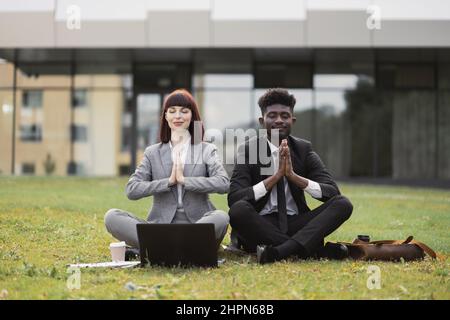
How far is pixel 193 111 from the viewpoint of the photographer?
5.89 meters

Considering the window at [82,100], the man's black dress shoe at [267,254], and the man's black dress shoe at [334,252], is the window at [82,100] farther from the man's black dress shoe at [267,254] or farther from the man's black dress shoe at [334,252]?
the man's black dress shoe at [267,254]

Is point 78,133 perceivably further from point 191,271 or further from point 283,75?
point 191,271

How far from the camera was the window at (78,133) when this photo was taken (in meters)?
22.1

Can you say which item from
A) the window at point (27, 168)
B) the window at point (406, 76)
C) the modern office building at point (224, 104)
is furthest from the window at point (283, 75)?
the window at point (27, 168)

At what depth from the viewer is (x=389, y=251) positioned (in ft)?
19.5

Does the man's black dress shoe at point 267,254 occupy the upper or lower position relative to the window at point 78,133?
lower

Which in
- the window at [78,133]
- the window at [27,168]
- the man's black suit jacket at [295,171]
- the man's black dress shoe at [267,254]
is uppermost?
the window at [78,133]

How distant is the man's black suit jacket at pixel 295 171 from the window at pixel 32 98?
57.7 feet

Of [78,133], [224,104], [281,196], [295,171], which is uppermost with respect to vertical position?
[224,104]

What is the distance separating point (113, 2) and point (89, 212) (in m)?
10.9

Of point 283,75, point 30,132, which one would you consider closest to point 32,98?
point 30,132

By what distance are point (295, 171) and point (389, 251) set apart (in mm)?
1186

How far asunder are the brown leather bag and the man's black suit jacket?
0.58 meters
